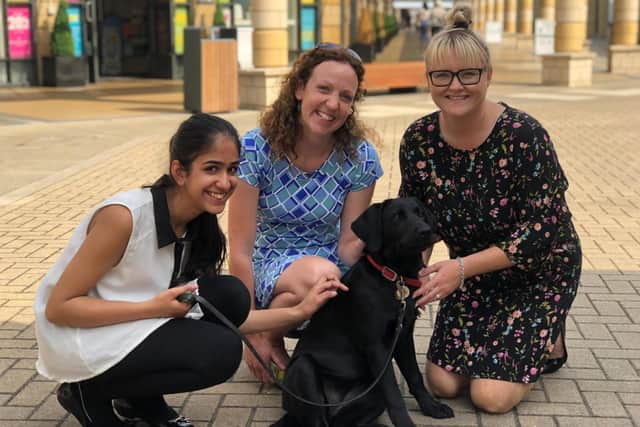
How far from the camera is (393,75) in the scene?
20.0 m

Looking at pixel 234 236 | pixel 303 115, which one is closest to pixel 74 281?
pixel 234 236

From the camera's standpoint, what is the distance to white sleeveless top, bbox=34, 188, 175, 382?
331cm

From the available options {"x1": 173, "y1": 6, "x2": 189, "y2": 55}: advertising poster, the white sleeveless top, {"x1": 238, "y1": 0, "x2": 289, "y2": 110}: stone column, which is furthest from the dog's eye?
{"x1": 173, "y1": 6, "x2": 189, "y2": 55}: advertising poster

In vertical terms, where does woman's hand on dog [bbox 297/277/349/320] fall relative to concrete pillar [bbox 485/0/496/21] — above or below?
below

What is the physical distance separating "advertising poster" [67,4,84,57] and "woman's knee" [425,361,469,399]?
19.0 m

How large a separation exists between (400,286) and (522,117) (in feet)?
3.36

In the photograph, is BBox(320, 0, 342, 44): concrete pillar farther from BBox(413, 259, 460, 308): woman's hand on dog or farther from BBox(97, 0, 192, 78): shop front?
BBox(413, 259, 460, 308): woman's hand on dog

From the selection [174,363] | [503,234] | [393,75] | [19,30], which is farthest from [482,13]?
[174,363]

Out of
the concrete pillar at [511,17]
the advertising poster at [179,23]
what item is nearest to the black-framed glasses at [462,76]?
the advertising poster at [179,23]

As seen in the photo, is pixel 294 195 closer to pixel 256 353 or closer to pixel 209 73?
pixel 256 353

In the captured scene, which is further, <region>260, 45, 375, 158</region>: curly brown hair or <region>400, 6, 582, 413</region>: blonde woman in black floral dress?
<region>260, 45, 375, 158</region>: curly brown hair

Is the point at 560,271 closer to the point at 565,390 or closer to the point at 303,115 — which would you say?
the point at 565,390

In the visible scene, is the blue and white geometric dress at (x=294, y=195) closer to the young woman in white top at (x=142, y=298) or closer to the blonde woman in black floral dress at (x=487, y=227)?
the blonde woman in black floral dress at (x=487, y=227)

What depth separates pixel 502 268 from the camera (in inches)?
158
